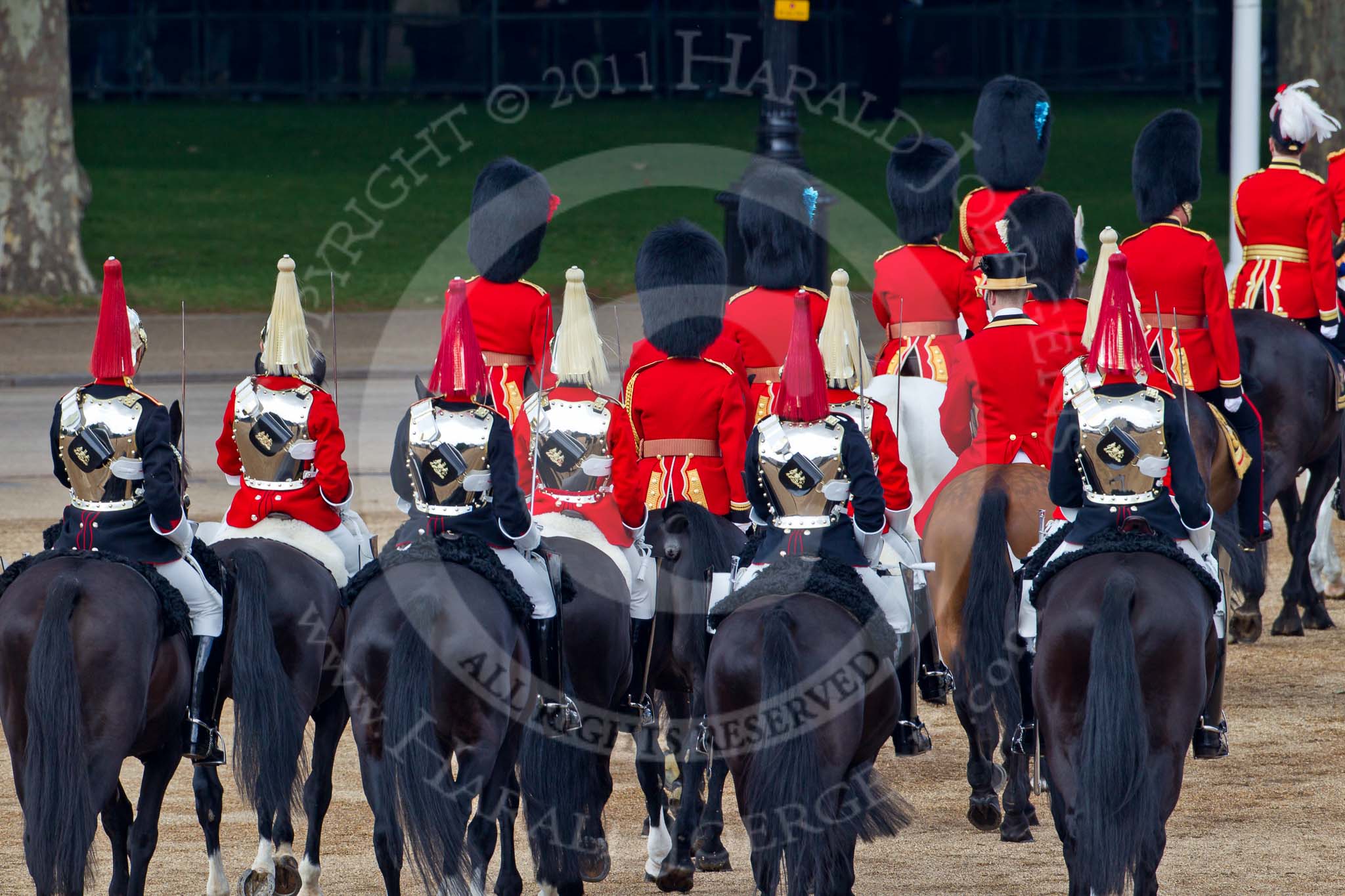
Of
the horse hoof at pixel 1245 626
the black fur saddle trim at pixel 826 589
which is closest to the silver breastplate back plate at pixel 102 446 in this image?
the black fur saddle trim at pixel 826 589

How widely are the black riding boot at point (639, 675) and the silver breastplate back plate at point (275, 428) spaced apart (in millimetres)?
1199

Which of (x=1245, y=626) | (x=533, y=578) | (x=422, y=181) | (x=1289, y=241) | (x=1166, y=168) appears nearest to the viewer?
(x=533, y=578)

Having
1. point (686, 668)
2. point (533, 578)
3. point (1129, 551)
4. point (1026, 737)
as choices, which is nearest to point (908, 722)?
point (1026, 737)

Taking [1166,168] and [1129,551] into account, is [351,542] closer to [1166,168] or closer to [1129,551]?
[1129,551]

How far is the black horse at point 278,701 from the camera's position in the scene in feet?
20.7

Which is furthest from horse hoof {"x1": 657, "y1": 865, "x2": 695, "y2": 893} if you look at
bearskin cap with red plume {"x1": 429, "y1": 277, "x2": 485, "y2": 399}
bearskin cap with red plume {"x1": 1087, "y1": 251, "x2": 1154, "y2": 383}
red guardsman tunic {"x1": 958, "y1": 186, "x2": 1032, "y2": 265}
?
red guardsman tunic {"x1": 958, "y1": 186, "x2": 1032, "y2": 265}

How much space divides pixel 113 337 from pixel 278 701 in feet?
3.87

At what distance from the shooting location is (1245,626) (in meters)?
9.77

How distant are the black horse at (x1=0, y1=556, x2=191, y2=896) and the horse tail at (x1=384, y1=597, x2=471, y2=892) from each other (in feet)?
2.40

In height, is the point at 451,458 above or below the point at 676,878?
above

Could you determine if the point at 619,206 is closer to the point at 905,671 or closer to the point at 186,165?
the point at 186,165

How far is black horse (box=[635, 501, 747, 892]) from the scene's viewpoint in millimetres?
6762

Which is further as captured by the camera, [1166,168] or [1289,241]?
[1289,241]

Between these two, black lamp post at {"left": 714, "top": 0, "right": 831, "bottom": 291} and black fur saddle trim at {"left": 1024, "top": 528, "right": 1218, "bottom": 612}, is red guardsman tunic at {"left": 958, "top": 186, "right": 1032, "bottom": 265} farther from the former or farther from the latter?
black lamp post at {"left": 714, "top": 0, "right": 831, "bottom": 291}
